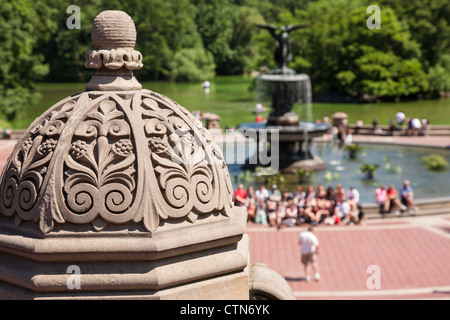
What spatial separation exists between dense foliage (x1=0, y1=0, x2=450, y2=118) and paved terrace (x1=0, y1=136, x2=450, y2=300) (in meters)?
37.4

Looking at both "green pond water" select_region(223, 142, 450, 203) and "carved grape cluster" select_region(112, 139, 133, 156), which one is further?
"green pond water" select_region(223, 142, 450, 203)

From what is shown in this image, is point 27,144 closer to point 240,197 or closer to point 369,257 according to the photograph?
point 369,257

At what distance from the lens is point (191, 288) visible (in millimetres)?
4797

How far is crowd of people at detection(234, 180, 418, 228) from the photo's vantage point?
A: 19750mm

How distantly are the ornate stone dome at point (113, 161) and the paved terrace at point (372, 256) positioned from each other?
940 cm

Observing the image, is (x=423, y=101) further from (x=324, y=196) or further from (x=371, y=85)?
(x=324, y=196)

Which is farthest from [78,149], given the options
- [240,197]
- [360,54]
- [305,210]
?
[360,54]

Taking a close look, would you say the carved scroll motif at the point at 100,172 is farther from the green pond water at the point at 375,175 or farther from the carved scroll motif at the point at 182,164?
the green pond water at the point at 375,175

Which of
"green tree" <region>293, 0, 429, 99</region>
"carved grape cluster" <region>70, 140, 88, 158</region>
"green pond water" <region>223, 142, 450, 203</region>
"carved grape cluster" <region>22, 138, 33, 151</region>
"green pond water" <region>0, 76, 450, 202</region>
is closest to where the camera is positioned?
"carved grape cluster" <region>70, 140, 88, 158</region>

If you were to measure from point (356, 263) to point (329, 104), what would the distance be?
47.2 meters

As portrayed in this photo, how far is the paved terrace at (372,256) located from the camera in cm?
1442

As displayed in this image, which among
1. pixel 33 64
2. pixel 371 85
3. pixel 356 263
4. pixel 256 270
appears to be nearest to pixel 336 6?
pixel 371 85
